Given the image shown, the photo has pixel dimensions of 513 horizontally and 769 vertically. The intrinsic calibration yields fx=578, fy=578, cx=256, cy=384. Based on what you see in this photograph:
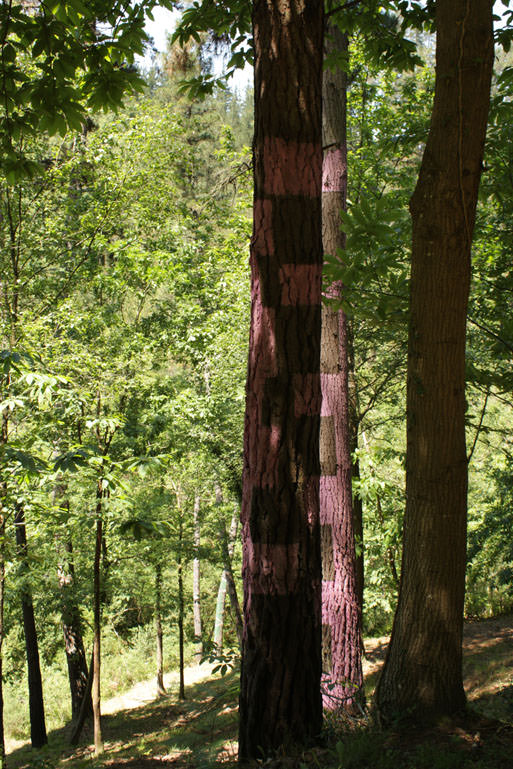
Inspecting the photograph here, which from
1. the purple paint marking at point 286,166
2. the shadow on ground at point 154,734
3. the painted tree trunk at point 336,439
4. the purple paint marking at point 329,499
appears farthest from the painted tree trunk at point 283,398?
the shadow on ground at point 154,734

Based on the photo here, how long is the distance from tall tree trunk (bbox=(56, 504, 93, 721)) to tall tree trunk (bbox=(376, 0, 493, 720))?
8.92m

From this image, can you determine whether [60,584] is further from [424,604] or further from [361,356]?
[424,604]

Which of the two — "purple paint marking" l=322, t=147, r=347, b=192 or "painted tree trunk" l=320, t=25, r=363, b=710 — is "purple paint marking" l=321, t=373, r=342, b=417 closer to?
"painted tree trunk" l=320, t=25, r=363, b=710

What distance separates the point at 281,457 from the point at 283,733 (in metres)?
1.16

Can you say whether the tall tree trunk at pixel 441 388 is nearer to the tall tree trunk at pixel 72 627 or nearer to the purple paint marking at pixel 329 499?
the purple paint marking at pixel 329 499

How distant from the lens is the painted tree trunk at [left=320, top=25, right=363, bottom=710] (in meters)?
5.58

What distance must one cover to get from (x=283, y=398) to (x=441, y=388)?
2.76ft

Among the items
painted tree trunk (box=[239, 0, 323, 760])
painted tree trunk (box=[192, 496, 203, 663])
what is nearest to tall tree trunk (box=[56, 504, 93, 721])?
painted tree trunk (box=[192, 496, 203, 663])

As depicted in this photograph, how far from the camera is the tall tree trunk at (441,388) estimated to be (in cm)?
279

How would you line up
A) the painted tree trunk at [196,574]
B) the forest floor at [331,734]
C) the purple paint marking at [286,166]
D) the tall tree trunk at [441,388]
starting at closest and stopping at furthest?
1. the forest floor at [331,734]
2. the purple paint marking at [286,166]
3. the tall tree trunk at [441,388]
4. the painted tree trunk at [196,574]

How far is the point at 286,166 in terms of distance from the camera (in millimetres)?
2588

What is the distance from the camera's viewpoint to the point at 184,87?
167 inches

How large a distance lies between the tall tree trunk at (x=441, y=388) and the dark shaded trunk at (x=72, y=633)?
31.0ft

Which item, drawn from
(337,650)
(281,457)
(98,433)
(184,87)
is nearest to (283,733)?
(281,457)
